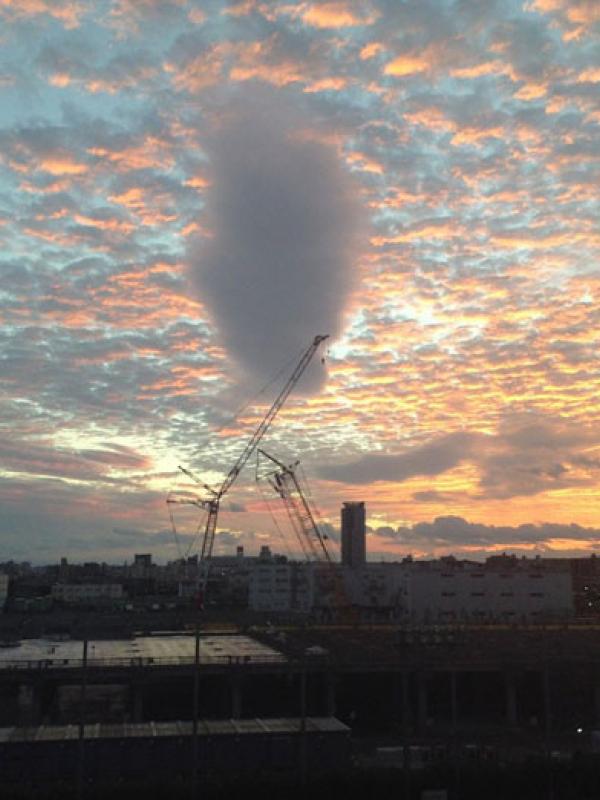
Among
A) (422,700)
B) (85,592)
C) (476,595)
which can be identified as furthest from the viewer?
(85,592)

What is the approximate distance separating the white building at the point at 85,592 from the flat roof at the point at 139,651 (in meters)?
60.4

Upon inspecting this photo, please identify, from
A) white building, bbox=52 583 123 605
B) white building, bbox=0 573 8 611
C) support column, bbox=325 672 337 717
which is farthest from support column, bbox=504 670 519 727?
white building, bbox=52 583 123 605

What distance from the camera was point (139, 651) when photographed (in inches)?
1654

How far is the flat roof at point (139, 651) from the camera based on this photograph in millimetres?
35500

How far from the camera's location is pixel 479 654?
36969 millimetres

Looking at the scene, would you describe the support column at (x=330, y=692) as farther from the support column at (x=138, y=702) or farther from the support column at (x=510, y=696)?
the support column at (x=138, y=702)

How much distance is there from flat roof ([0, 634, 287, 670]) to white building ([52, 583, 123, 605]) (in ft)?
198

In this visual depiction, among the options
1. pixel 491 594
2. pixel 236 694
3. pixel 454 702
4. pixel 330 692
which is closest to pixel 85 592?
pixel 491 594

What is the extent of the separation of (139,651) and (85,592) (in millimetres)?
73961

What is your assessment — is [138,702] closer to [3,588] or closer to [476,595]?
[476,595]

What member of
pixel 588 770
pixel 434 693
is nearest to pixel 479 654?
pixel 434 693

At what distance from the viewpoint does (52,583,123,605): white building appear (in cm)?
10956

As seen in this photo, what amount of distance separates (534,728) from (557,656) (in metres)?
4.34

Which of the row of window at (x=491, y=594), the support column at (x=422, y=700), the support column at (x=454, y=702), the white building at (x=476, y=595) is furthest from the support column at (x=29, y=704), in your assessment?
the row of window at (x=491, y=594)
